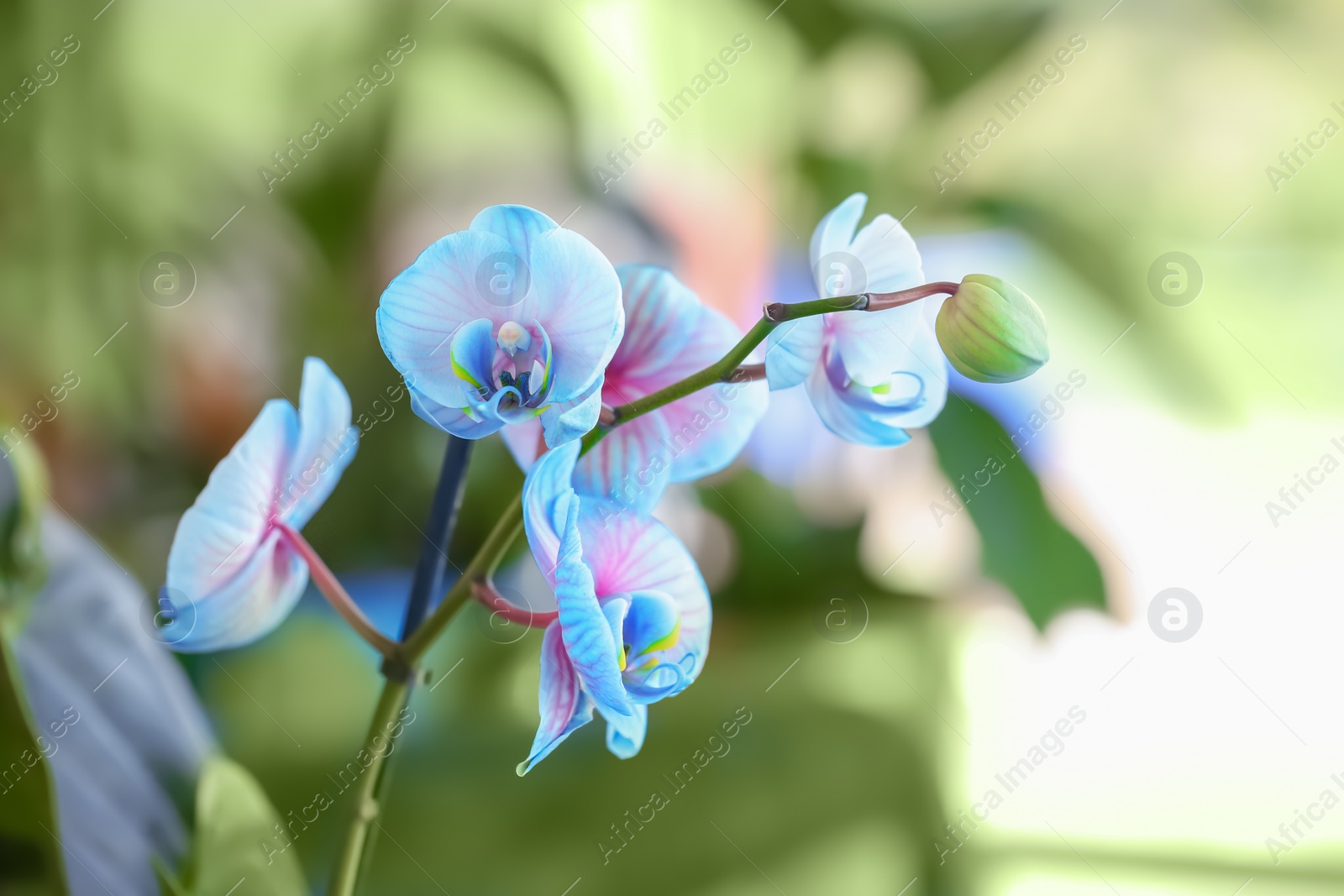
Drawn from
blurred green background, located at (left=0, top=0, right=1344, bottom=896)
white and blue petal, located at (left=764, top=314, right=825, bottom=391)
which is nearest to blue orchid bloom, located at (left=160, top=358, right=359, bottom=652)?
white and blue petal, located at (left=764, top=314, right=825, bottom=391)

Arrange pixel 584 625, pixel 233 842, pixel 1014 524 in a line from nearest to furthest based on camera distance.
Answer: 1. pixel 584 625
2. pixel 233 842
3. pixel 1014 524

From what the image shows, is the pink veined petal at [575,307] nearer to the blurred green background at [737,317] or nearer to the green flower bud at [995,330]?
the green flower bud at [995,330]

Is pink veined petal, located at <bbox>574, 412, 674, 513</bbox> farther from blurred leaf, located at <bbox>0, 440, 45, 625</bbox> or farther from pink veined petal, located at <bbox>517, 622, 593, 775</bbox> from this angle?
blurred leaf, located at <bbox>0, 440, 45, 625</bbox>

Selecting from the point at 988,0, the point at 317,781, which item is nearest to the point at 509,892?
the point at 317,781

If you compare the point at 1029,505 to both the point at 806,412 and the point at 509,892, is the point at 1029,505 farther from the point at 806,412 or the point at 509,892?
the point at 509,892

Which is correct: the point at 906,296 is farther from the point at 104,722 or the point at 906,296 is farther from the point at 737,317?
the point at 737,317

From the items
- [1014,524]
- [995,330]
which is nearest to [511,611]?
[995,330]
